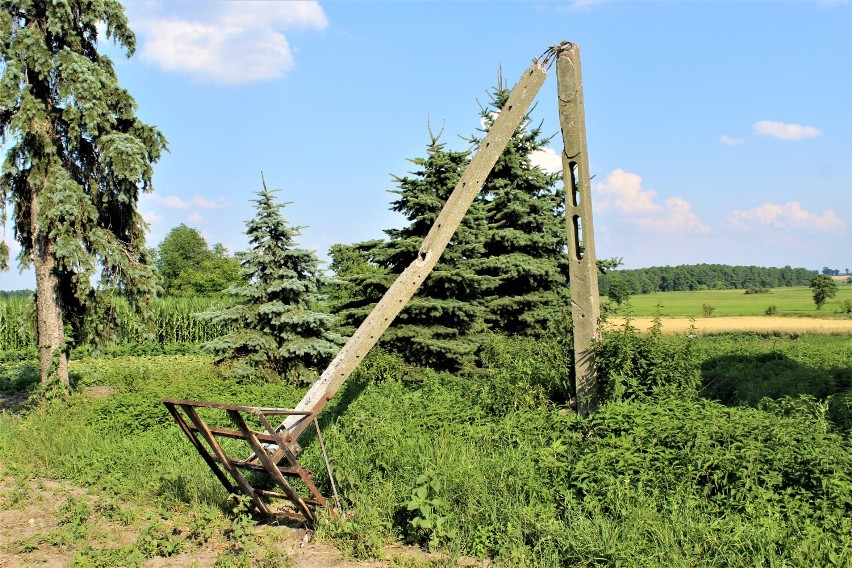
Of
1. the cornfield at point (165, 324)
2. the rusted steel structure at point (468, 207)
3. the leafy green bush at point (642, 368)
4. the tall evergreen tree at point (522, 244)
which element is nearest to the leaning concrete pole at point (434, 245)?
the rusted steel structure at point (468, 207)

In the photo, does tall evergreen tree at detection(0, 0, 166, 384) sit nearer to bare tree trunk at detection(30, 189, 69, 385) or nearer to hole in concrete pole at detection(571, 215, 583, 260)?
bare tree trunk at detection(30, 189, 69, 385)

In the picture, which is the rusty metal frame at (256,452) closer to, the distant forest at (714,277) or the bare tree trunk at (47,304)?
the bare tree trunk at (47,304)

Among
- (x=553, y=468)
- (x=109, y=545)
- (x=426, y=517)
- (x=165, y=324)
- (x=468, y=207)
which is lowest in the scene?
(x=109, y=545)

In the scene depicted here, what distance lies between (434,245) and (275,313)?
5.37 m

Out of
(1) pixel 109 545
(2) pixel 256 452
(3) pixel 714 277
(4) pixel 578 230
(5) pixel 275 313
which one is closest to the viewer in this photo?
(2) pixel 256 452

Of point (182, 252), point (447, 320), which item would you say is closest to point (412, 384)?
point (447, 320)

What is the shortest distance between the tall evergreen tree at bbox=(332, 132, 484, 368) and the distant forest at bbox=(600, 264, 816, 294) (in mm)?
38168

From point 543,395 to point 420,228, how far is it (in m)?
5.12

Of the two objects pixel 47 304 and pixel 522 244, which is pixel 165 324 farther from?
pixel 522 244

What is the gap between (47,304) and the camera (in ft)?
35.6

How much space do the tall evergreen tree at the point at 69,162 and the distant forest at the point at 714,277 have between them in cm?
4223

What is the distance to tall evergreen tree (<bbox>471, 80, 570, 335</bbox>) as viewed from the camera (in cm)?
1394

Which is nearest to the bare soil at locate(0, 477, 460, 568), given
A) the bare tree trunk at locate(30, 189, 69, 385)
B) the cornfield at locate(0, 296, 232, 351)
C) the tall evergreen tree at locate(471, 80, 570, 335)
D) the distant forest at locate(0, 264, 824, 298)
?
the bare tree trunk at locate(30, 189, 69, 385)

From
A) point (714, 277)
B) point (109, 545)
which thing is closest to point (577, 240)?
point (109, 545)
